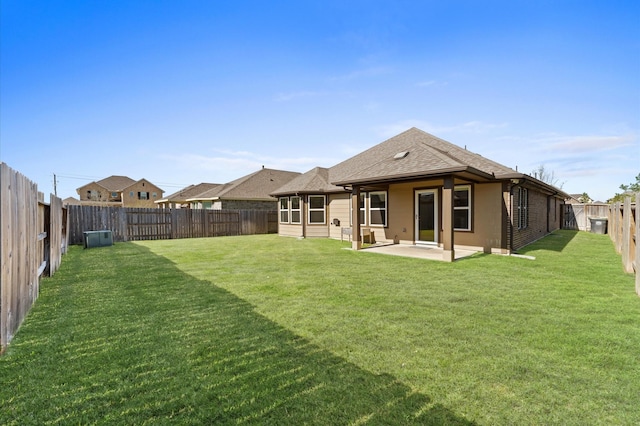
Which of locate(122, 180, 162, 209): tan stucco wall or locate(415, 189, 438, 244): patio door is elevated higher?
locate(122, 180, 162, 209): tan stucco wall

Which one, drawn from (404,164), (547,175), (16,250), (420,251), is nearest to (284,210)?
(404,164)

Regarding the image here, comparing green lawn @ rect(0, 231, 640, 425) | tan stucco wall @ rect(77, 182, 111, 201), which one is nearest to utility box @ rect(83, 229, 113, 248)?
green lawn @ rect(0, 231, 640, 425)

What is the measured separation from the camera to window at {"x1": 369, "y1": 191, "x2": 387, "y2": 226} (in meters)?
12.6

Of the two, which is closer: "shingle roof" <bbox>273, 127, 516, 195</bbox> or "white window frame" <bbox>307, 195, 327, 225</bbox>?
"shingle roof" <bbox>273, 127, 516, 195</bbox>

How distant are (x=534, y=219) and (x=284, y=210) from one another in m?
12.6

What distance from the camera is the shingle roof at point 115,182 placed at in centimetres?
5403

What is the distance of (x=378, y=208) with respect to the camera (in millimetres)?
12898

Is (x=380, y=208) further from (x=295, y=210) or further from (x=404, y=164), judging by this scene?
(x=295, y=210)

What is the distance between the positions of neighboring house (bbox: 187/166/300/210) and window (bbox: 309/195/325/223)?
4.38 m

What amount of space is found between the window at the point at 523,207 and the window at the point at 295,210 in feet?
33.7

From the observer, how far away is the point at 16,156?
2903cm

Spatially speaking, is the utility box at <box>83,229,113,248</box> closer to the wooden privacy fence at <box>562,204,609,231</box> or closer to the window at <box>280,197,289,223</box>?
the window at <box>280,197,289,223</box>

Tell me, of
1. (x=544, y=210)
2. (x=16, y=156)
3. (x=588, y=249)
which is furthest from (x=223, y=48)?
(x=16, y=156)

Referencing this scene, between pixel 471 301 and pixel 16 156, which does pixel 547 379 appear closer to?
pixel 471 301
